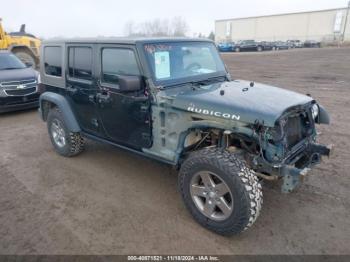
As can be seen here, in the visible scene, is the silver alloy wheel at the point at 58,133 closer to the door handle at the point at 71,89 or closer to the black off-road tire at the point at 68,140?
the black off-road tire at the point at 68,140

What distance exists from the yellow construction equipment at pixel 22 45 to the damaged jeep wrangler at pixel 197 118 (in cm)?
1206

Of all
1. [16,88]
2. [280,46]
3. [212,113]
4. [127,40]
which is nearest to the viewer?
[212,113]

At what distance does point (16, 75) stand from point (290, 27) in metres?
80.1

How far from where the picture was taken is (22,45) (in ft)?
50.2

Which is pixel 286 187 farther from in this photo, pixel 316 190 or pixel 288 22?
pixel 288 22

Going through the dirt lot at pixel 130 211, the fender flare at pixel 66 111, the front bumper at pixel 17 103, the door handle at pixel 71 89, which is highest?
the door handle at pixel 71 89

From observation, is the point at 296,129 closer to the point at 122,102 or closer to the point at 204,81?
the point at 204,81

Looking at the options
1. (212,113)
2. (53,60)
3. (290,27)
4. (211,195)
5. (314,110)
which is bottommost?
(211,195)

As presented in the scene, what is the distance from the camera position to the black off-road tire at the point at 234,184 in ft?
9.36

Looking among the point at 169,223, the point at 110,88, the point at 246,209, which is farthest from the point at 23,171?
the point at 246,209

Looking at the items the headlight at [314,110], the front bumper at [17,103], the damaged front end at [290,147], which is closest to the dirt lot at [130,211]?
the damaged front end at [290,147]

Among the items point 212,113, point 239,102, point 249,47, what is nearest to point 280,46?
point 249,47

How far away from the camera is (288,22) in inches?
3036

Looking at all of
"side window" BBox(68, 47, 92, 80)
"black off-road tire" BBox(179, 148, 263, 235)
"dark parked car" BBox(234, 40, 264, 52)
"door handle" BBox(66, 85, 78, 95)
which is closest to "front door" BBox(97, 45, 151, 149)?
"side window" BBox(68, 47, 92, 80)
